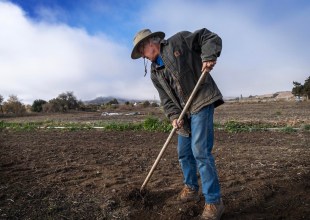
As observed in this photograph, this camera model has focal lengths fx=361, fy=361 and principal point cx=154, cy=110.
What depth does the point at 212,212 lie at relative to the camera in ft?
11.4

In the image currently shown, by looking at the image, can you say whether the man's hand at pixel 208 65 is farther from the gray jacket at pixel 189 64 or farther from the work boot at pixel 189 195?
the work boot at pixel 189 195

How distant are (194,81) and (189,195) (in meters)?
1.28

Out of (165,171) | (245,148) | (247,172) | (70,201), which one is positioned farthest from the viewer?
(245,148)

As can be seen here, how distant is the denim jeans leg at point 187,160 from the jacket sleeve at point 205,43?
99 cm

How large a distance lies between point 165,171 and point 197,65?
2.32m

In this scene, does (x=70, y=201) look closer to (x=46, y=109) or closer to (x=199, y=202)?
(x=199, y=202)

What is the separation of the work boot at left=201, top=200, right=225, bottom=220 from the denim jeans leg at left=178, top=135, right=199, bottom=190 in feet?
1.82

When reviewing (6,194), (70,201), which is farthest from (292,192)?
(6,194)

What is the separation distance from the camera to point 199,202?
4.00 m

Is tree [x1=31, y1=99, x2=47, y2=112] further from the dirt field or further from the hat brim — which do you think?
the hat brim

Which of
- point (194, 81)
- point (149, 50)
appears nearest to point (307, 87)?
point (194, 81)

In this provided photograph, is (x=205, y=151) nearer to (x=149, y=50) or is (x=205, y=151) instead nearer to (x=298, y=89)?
(x=149, y=50)

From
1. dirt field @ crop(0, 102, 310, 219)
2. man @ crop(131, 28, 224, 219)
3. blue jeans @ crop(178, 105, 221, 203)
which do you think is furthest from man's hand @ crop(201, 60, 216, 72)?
dirt field @ crop(0, 102, 310, 219)

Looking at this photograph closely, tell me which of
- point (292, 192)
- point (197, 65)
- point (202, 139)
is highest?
point (197, 65)
